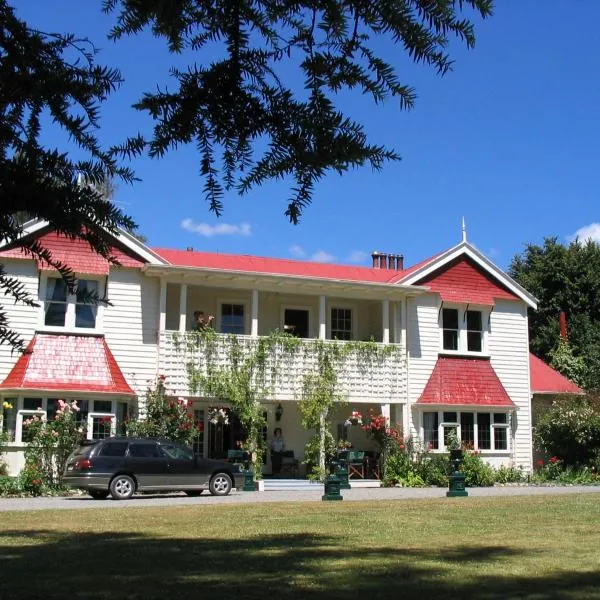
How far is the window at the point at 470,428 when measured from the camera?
1091 inches

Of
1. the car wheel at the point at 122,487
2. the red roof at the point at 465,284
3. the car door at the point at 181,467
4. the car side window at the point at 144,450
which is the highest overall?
the red roof at the point at 465,284

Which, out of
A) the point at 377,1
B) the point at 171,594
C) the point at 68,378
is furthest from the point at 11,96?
the point at 68,378

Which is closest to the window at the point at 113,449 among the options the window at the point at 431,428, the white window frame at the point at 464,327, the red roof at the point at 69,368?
the red roof at the point at 69,368

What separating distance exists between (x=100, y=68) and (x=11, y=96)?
0.31 meters

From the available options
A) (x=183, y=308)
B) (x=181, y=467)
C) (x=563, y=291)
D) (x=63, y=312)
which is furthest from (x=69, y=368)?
(x=563, y=291)

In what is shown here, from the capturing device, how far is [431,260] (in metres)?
29.0

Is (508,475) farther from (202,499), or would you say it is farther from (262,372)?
(202,499)

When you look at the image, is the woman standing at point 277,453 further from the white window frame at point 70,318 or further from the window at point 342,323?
the white window frame at point 70,318

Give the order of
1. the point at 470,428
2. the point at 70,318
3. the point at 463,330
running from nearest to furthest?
the point at 70,318, the point at 470,428, the point at 463,330

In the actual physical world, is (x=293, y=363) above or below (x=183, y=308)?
below

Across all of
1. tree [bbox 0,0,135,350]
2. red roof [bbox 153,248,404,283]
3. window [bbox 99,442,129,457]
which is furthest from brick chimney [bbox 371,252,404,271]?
tree [bbox 0,0,135,350]

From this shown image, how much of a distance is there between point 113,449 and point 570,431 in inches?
631

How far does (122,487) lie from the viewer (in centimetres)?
2000

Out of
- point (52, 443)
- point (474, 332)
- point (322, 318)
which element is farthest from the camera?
point (474, 332)
